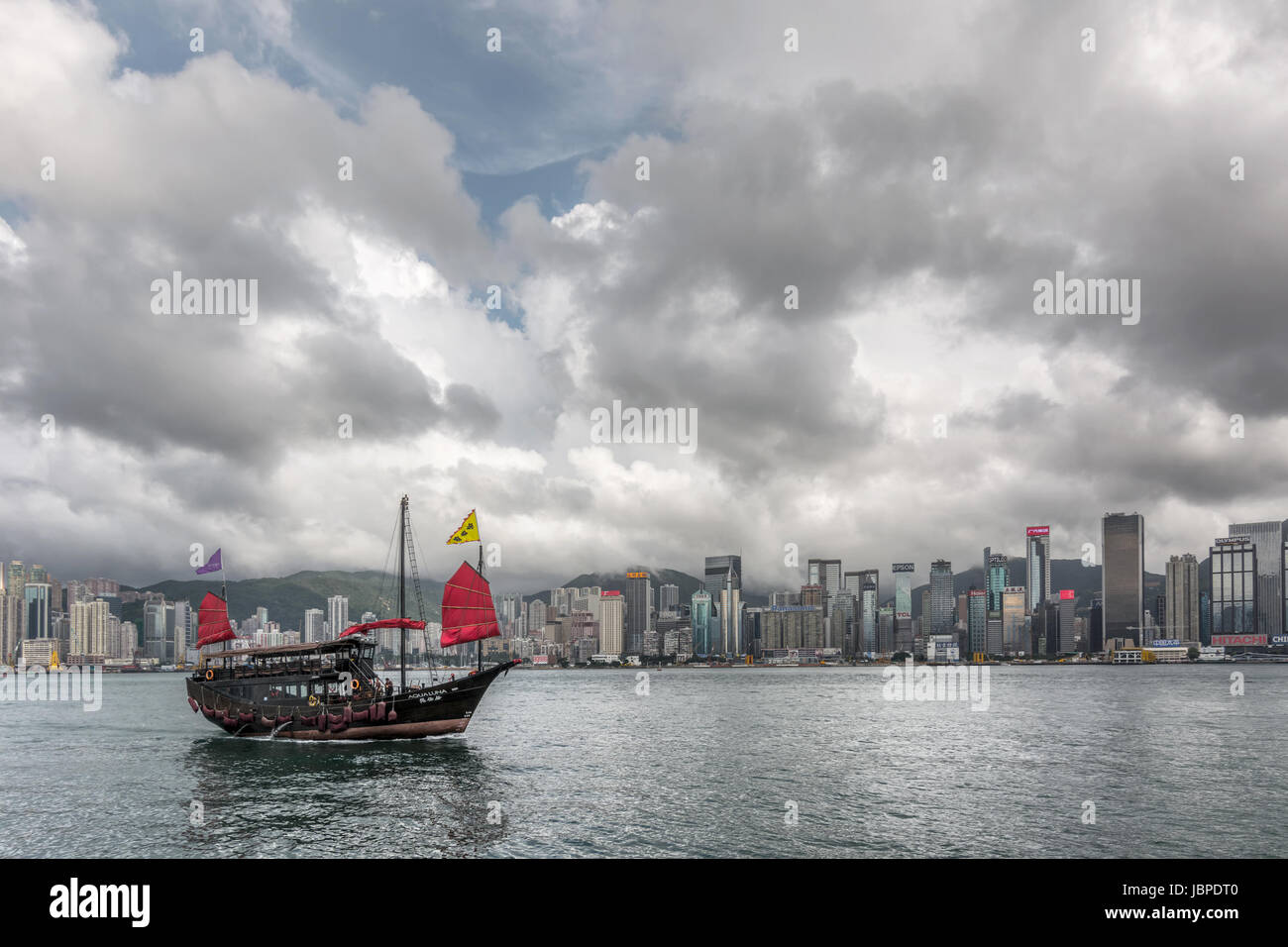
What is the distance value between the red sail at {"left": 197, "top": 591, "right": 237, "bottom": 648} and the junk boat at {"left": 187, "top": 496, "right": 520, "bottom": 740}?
1331cm

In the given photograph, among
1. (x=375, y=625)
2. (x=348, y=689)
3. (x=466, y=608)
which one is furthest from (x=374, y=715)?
(x=466, y=608)

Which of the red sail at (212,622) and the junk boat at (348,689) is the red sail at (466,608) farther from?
the red sail at (212,622)

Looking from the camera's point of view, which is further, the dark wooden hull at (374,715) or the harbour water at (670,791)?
the dark wooden hull at (374,715)

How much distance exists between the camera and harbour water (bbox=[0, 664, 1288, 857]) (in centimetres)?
3042

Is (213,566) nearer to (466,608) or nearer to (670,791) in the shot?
(466,608)

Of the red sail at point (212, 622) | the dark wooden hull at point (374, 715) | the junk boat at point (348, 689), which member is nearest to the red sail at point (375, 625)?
the junk boat at point (348, 689)

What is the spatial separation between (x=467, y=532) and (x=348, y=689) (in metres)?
15.8

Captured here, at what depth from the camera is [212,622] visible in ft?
267

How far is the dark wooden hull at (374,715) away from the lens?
194ft

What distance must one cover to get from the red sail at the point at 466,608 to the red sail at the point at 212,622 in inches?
1105

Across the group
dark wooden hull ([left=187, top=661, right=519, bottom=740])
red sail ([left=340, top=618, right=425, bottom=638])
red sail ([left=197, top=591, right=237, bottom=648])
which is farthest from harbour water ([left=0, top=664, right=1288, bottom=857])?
red sail ([left=197, top=591, right=237, bottom=648])

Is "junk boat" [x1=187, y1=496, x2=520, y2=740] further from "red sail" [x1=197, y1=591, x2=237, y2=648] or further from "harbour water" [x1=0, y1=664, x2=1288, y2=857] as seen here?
"red sail" [x1=197, y1=591, x2=237, y2=648]
